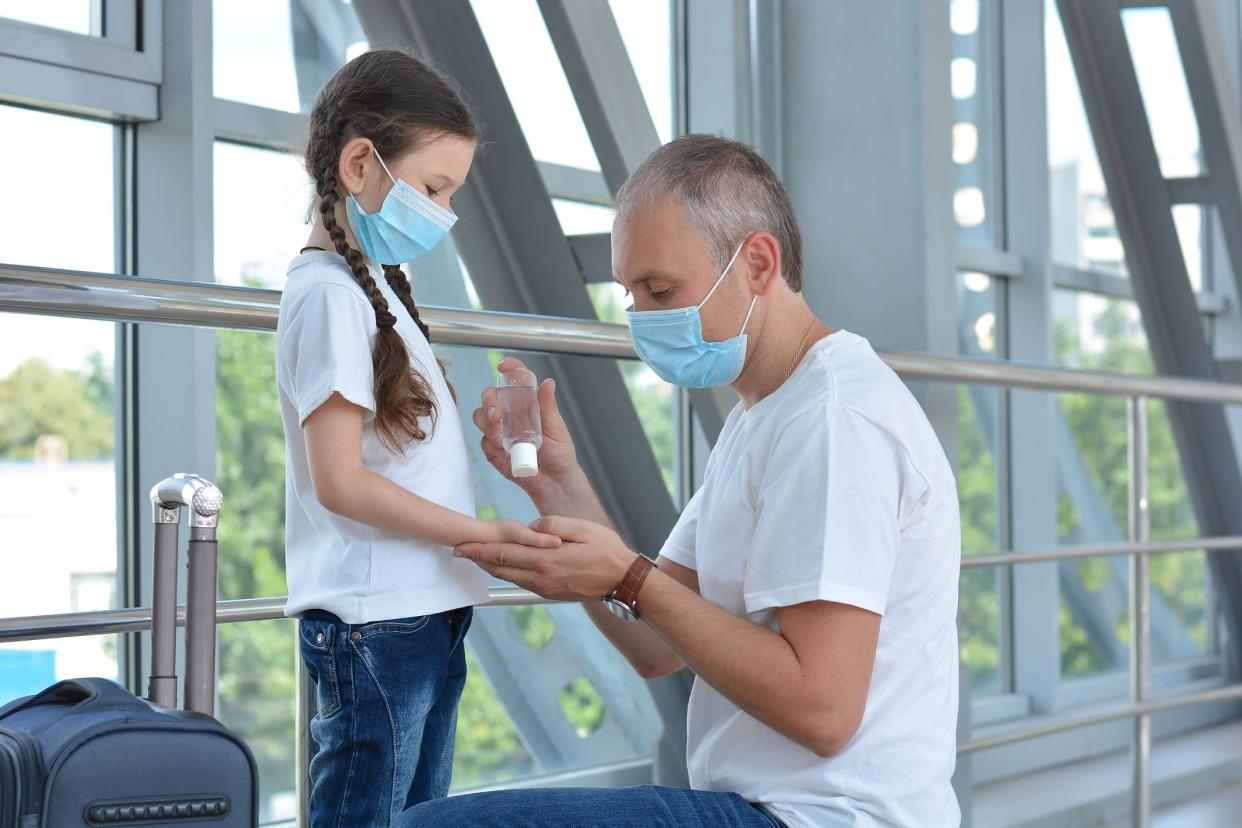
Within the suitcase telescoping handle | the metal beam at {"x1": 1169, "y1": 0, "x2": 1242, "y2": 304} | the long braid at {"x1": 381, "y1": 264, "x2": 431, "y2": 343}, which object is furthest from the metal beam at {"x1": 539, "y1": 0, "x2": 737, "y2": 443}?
the metal beam at {"x1": 1169, "y1": 0, "x2": 1242, "y2": 304}

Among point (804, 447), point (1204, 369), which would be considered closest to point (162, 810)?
point (804, 447)

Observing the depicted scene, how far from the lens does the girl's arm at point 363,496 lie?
1.16 metres

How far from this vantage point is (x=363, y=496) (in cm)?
116

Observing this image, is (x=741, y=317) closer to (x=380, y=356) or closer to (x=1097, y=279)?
(x=380, y=356)

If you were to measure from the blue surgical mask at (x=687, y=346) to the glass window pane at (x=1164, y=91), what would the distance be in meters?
3.66

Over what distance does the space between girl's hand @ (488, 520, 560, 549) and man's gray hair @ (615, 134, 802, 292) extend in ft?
1.01

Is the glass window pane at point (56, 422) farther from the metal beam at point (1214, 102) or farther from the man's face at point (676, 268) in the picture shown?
the metal beam at point (1214, 102)

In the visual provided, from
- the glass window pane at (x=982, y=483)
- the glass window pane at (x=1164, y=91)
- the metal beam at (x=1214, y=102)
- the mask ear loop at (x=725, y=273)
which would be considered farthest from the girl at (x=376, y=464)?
the glass window pane at (x=1164, y=91)

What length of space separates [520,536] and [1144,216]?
3.38 meters

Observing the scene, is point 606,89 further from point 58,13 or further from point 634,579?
point 634,579

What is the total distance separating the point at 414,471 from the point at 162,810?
1.42 feet

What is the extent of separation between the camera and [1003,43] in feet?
12.7

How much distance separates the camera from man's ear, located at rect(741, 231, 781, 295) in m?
1.25

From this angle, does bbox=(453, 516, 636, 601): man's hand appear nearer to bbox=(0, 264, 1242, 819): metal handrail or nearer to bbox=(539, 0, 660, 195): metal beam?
bbox=(0, 264, 1242, 819): metal handrail
